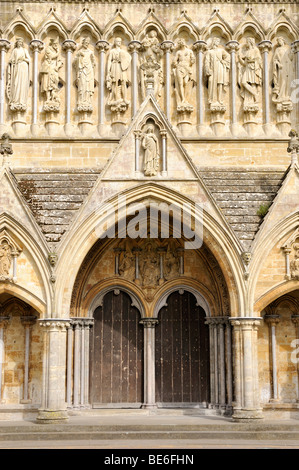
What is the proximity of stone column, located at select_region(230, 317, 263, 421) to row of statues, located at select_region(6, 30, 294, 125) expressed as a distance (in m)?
5.73

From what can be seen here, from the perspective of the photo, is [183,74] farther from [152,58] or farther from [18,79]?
[18,79]

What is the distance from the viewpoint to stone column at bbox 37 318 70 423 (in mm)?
15367

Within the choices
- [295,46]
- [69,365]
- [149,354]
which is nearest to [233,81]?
[295,46]

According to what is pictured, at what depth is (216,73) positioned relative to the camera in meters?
18.3

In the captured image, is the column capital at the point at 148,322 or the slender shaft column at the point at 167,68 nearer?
the column capital at the point at 148,322

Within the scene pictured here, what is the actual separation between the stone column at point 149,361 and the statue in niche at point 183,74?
17.7 ft

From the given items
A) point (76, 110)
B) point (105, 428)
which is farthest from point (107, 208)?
point (105, 428)

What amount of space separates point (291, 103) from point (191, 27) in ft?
10.6

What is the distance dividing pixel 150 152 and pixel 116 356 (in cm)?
516

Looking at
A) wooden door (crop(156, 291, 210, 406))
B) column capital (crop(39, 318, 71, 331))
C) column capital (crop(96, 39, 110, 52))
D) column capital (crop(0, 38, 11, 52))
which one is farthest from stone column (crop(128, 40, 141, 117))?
column capital (crop(39, 318, 71, 331))

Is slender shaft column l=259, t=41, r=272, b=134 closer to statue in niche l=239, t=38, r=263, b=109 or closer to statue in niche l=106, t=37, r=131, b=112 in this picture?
statue in niche l=239, t=38, r=263, b=109

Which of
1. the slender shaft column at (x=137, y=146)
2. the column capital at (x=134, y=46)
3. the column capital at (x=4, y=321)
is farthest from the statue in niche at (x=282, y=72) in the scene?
the column capital at (x=4, y=321)

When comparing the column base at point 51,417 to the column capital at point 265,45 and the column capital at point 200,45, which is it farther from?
the column capital at point 265,45

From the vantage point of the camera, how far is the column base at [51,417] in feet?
50.1
